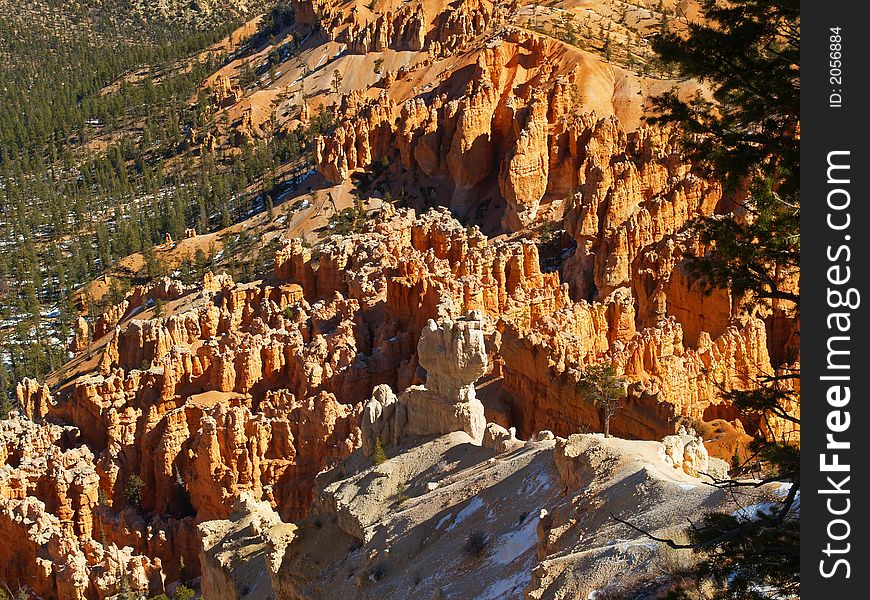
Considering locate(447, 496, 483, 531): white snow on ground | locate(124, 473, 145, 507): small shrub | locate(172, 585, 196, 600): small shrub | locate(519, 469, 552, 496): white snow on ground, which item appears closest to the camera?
locate(519, 469, 552, 496): white snow on ground

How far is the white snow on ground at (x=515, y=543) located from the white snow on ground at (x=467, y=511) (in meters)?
1.55

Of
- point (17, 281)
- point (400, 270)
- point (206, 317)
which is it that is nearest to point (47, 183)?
point (17, 281)

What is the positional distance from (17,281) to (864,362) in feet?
300

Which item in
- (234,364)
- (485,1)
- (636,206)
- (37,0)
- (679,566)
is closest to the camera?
(679,566)

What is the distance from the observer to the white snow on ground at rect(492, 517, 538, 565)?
17.6 meters

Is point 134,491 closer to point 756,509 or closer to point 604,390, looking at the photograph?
point 604,390

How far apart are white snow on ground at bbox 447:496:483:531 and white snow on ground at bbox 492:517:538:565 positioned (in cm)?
155

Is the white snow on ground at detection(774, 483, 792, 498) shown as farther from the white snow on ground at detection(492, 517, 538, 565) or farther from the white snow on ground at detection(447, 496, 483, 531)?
the white snow on ground at detection(447, 496, 483, 531)

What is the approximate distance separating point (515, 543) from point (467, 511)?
2.23 metres

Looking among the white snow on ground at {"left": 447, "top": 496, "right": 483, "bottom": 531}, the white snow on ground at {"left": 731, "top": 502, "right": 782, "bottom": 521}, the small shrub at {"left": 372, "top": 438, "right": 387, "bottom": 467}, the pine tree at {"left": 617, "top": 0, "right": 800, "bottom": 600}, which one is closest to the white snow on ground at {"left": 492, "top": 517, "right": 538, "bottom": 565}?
the white snow on ground at {"left": 447, "top": 496, "right": 483, "bottom": 531}

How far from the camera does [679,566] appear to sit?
42.9 feet

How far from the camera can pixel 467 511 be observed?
789 inches

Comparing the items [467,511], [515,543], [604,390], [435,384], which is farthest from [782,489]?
[604,390]

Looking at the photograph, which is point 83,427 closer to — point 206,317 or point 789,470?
point 206,317
